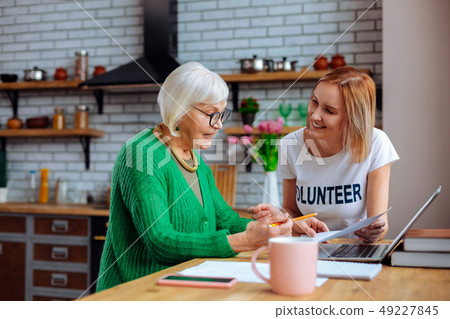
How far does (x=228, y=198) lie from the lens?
11.4 feet

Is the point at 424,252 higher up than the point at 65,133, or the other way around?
the point at 65,133

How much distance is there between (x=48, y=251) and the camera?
11.0 feet

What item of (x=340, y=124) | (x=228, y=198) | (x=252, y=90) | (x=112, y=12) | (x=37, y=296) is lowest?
(x=37, y=296)

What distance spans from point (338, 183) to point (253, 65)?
189 centimetres

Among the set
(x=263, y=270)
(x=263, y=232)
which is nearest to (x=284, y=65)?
(x=263, y=232)

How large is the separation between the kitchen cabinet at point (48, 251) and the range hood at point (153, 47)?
0.99m

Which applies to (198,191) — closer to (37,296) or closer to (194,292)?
(194,292)

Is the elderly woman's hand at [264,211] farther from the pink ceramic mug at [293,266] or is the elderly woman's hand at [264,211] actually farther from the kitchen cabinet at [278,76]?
the kitchen cabinet at [278,76]

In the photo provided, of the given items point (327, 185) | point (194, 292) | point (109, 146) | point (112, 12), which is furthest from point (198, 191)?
point (112, 12)

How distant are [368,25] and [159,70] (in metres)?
1.54

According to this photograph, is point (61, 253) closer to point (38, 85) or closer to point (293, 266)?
point (38, 85)

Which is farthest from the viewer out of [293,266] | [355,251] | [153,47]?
[153,47]

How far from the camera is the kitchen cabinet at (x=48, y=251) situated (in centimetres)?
328

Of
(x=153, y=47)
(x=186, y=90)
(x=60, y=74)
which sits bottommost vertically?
(x=186, y=90)
